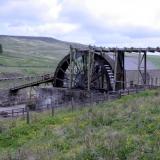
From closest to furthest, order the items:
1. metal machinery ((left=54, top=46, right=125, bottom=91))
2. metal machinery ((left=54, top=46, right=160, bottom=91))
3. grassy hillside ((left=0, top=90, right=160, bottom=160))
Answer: grassy hillside ((left=0, top=90, right=160, bottom=160)), metal machinery ((left=54, top=46, right=160, bottom=91)), metal machinery ((left=54, top=46, right=125, bottom=91))

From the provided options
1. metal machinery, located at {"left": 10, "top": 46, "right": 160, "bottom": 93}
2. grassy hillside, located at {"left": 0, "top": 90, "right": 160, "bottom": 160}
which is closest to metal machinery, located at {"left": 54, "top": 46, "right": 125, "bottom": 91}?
metal machinery, located at {"left": 10, "top": 46, "right": 160, "bottom": 93}

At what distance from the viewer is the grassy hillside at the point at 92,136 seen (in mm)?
13930

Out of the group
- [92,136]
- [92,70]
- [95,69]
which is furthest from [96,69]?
[92,136]

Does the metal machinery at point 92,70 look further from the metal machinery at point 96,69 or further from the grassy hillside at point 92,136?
the grassy hillside at point 92,136

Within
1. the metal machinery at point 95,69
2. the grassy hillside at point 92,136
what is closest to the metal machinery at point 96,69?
the metal machinery at point 95,69

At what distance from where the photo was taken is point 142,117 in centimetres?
1927

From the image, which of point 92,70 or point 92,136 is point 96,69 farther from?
point 92,136

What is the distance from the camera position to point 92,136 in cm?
1684

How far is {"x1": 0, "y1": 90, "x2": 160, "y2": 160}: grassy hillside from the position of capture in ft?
45.7

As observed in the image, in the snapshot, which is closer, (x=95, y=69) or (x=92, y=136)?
(x=92, y=136)

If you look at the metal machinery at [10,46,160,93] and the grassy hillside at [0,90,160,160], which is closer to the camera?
the grassy hillside at [0,90,160,160]

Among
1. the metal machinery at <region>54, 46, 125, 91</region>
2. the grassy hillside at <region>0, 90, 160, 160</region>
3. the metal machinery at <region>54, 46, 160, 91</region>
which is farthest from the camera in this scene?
the metal machinery at <region>54, 46, 125, 91</region>

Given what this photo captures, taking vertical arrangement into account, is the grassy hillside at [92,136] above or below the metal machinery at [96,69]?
below

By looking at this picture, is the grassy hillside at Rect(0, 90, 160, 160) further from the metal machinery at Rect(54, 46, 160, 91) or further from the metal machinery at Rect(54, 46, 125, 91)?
the metal machinery at Rect(54, 46, 125, 91)
